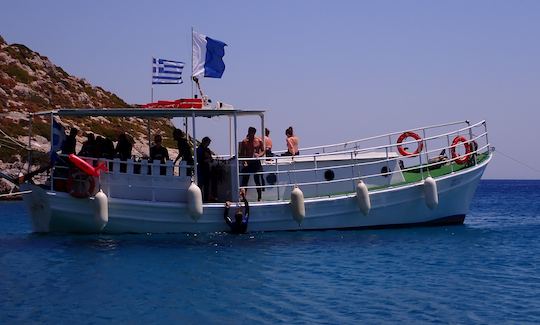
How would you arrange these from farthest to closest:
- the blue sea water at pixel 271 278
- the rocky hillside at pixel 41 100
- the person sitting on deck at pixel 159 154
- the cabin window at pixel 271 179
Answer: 1. the rocky hillside at pixel 41 100
2. the cabin window at pixel 271 179
3. the person sitting on deck at pixel 159 154
4. the blue sea water at pixel 271 278

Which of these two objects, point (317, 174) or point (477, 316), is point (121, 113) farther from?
point (477, 316)

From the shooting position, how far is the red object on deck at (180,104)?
22625 millimetres

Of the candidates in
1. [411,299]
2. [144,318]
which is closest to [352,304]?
[411,299]

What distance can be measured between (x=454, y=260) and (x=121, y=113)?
10.8 meters

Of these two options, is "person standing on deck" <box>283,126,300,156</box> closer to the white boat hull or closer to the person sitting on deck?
the white boat hull

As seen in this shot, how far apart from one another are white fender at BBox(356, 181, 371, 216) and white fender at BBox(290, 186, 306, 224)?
1810 mm

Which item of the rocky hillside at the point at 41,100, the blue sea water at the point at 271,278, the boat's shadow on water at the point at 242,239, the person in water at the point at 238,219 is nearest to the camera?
the blue sea water at the point at 271,278

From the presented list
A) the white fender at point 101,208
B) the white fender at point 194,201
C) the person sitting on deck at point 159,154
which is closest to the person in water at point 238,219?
the white fender at point 194,201

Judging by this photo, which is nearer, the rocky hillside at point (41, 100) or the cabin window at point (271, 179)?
the cabin window at point (271, 179)

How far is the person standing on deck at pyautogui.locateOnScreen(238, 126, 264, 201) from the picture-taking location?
23391 millimetres

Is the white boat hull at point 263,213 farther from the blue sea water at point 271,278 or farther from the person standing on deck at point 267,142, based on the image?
the person standing on deck at point 267,142

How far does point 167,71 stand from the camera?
2372 centimetres

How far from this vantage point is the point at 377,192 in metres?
23.7

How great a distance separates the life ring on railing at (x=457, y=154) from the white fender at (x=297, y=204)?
6.05 m
